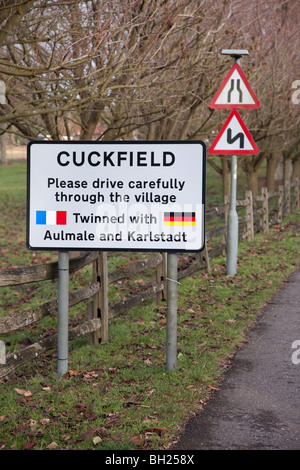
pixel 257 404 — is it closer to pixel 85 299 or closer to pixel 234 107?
pixel 85 299

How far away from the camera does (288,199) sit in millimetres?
24391

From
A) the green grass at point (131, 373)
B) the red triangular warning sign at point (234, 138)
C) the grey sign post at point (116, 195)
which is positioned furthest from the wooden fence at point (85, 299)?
the red triangular warning sign at point (234, 138)

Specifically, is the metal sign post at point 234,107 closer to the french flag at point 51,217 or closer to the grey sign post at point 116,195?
the grey sign post at point 116,195

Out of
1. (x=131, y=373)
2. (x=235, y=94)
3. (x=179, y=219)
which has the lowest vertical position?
(x=131, y=373)

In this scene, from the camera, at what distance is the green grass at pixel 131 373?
452cm

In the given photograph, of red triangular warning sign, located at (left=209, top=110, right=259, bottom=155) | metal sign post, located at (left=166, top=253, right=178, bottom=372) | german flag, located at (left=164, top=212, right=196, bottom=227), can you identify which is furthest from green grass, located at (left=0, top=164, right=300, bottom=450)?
red triangular warning sign, located at (left=209, top=110, right=259, bottom=155)

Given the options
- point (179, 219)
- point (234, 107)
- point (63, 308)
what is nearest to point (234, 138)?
point (234, 107)

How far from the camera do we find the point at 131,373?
595 cm

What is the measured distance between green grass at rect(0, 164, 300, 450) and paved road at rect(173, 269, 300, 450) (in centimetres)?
14

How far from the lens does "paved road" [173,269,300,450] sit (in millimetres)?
4352

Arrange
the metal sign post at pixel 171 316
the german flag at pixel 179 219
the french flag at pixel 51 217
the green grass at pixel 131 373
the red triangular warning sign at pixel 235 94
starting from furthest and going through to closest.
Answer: the red triangular warning sign at pixel 235 94
the metal sign post at pixel 171 316
the french flag at pixel 51 217
the german flag at pixel 179 219
the green grass at pixel 131 373

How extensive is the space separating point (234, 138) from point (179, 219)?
4.55 meters

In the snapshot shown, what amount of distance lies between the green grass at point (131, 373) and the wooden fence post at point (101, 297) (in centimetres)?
18
